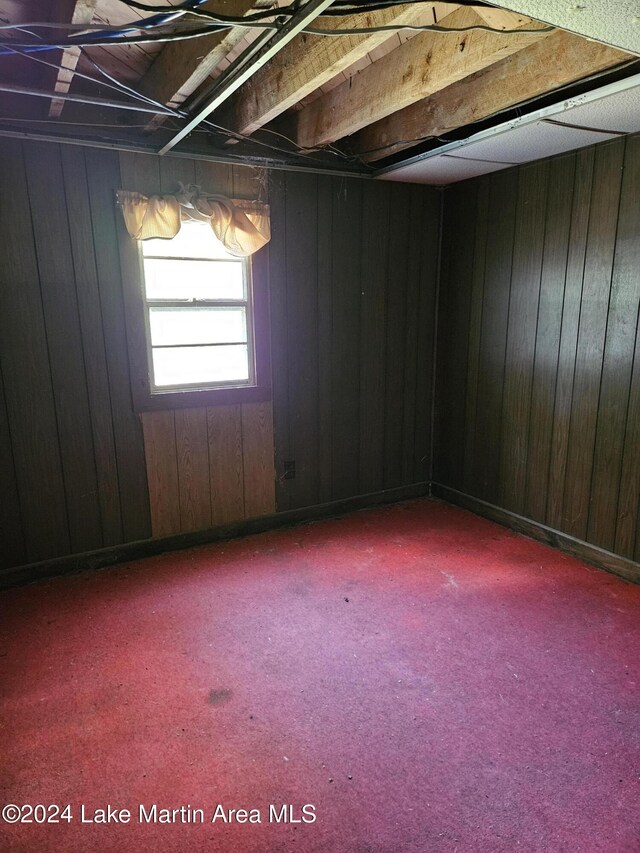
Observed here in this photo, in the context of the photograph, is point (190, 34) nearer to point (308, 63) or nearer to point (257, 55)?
point (257, 55)

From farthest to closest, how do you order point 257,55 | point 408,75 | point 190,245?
point 190,245, point 408,75, point 257,55

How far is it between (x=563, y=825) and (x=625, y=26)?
2302mm

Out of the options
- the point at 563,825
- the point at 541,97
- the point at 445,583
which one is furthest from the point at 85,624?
the point at 541,97

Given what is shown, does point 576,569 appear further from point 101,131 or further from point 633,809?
point 101,131

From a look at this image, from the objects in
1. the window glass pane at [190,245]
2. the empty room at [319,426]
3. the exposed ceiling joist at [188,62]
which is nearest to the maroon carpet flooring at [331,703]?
the empty room at [319,426]

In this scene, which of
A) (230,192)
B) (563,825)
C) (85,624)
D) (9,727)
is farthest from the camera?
(230,192)

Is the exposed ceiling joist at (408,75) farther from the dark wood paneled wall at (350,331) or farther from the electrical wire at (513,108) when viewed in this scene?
the dark wood paneled wall at (350,331)

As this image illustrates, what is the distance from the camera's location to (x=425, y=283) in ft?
13.2

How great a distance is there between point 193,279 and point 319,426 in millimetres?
1326

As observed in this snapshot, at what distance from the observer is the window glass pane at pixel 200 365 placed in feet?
10.5

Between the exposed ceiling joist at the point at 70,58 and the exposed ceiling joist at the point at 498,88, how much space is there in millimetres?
1686

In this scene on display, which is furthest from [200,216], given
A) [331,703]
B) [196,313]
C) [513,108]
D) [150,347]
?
[331,703]

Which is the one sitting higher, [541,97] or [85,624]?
[541,97]

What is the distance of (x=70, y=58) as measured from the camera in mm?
1981
